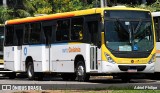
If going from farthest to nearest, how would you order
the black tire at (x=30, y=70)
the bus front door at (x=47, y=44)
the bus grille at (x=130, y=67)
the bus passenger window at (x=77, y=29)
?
the black tire at (x=30, y=70)
the bus front door at (x=47, y=44)
the bus passenger window at (x=77, y=29)
the bus grille at (x=130, y=67)

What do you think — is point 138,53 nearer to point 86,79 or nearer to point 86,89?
point 86,79

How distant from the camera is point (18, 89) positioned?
1872 centimetres

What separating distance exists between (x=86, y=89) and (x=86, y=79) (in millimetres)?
6485

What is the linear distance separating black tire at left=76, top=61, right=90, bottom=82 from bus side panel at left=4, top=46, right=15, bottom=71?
245 inches

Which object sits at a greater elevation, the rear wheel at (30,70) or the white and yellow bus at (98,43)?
the white and yellow bus at (98,43)

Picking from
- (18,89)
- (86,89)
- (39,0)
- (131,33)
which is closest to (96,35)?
(131,33)

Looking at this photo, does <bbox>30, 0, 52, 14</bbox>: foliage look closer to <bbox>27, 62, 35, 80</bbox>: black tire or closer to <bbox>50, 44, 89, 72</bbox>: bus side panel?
<bbox>27, 62, 35, 80</bbox>: black tire

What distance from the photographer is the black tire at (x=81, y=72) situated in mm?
26625

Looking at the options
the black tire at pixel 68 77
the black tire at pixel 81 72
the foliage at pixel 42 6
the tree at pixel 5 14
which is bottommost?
the black tire at pixel 68 77

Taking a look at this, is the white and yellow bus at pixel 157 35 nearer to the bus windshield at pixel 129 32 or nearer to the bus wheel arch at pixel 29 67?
the bus windshield at pixel 129 32

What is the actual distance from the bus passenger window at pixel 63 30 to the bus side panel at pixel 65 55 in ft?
1.19

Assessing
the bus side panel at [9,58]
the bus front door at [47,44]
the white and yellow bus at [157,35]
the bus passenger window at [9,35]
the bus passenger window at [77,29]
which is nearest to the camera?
the bus passenger window at [77,29]

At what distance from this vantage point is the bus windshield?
25562mm

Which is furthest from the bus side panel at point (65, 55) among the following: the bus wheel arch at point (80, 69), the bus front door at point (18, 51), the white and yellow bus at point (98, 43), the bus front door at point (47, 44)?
the bus front door at point (18, 51)
